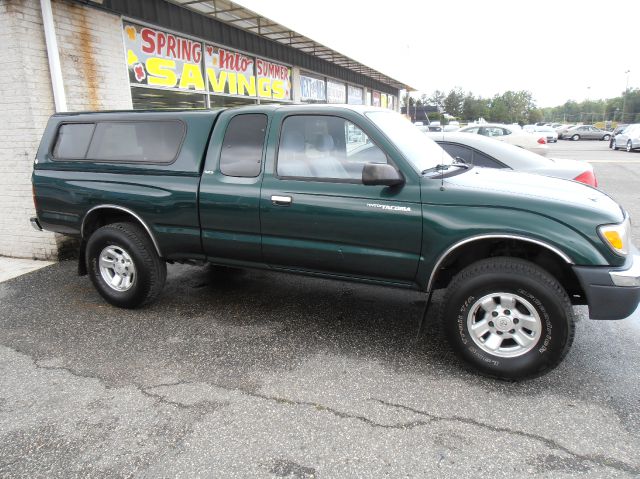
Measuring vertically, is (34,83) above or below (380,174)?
above

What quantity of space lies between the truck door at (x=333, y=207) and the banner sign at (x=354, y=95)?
43.7 feet

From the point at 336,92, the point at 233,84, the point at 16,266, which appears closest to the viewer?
the point at 16,266

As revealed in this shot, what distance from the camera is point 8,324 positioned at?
13.8ft

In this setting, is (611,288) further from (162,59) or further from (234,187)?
(162,59)

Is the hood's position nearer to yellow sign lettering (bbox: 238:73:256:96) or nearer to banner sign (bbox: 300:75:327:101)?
yellow sign lettering (bbox: 238:73:256:96)

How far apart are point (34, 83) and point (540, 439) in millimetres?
6325

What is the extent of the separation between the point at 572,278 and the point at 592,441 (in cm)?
112

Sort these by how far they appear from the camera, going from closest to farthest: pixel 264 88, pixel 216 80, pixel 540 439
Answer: pixel 540 439 < pixel 216 80 < pixel 264 88

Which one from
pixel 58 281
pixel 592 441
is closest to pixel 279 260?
pixel 592 441

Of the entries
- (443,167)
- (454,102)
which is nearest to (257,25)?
(443,167)

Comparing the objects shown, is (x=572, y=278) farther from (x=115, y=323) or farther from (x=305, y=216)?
(x=115, y=323)

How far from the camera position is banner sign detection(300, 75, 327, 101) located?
12.9 meters

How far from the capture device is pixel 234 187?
3.78 metres

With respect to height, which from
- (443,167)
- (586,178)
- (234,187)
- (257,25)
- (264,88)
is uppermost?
(257,25)
